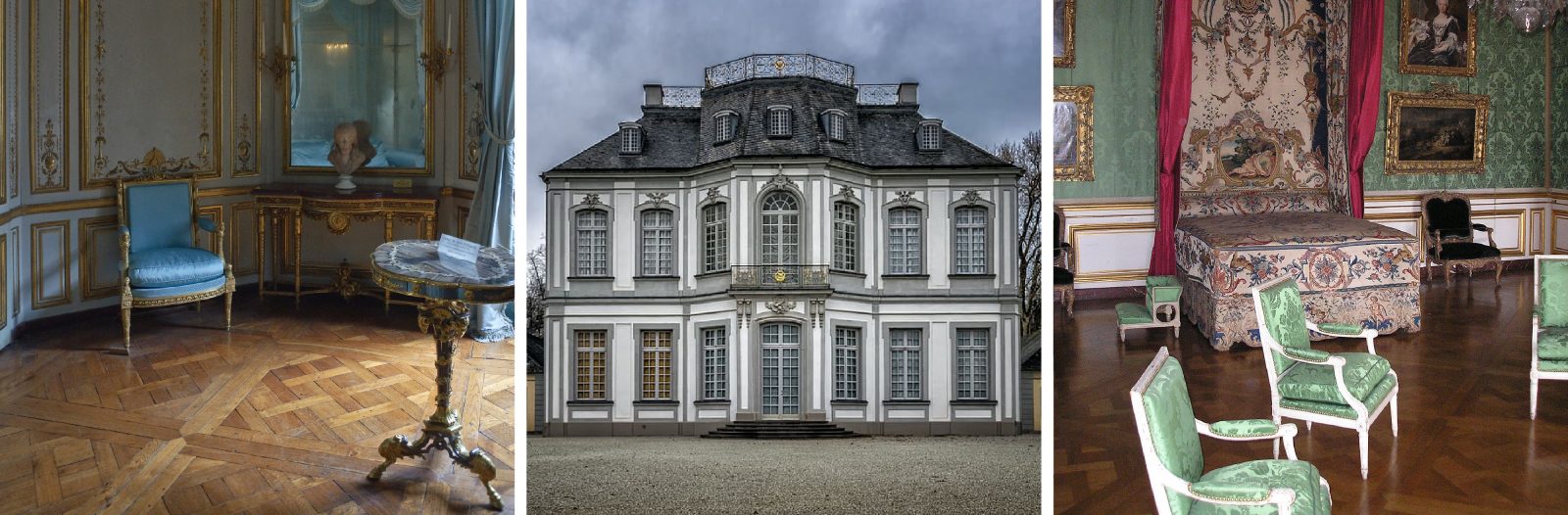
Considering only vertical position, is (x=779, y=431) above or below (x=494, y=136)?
below

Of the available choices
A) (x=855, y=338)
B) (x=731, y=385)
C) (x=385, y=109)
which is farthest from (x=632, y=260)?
(x=385, y=109)

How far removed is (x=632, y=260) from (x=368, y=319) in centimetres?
520

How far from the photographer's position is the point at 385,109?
7473mm

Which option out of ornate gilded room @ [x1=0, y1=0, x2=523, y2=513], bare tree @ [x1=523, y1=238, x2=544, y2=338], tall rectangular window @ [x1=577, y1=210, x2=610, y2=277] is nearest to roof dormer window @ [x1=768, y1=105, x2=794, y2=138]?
tall rectangular window @ [x1=577, y1=210, x2=610, y2=277]

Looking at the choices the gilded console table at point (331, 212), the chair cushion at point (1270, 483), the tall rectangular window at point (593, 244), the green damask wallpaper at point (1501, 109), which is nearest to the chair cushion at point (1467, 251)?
the green damask wallpaper at point (1501, 109)

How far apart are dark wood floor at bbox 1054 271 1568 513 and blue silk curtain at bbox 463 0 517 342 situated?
3.11 metres

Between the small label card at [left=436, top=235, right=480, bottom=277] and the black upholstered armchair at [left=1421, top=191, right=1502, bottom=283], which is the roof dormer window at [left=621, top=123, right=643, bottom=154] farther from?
the black upholstered armchair at [left=1421, top=191, right=1502, bottom=283]

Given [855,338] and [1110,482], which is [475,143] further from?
[855,338]

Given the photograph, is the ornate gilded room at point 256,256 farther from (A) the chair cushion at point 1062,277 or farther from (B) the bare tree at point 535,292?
(A) the chair cushion at point 1062,277

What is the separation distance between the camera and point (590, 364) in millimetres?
2270

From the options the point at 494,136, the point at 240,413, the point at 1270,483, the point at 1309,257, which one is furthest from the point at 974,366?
the point at 494,136

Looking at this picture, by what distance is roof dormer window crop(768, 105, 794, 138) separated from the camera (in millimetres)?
2160

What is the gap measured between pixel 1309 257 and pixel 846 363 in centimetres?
439

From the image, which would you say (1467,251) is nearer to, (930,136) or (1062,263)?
(1062,263)
